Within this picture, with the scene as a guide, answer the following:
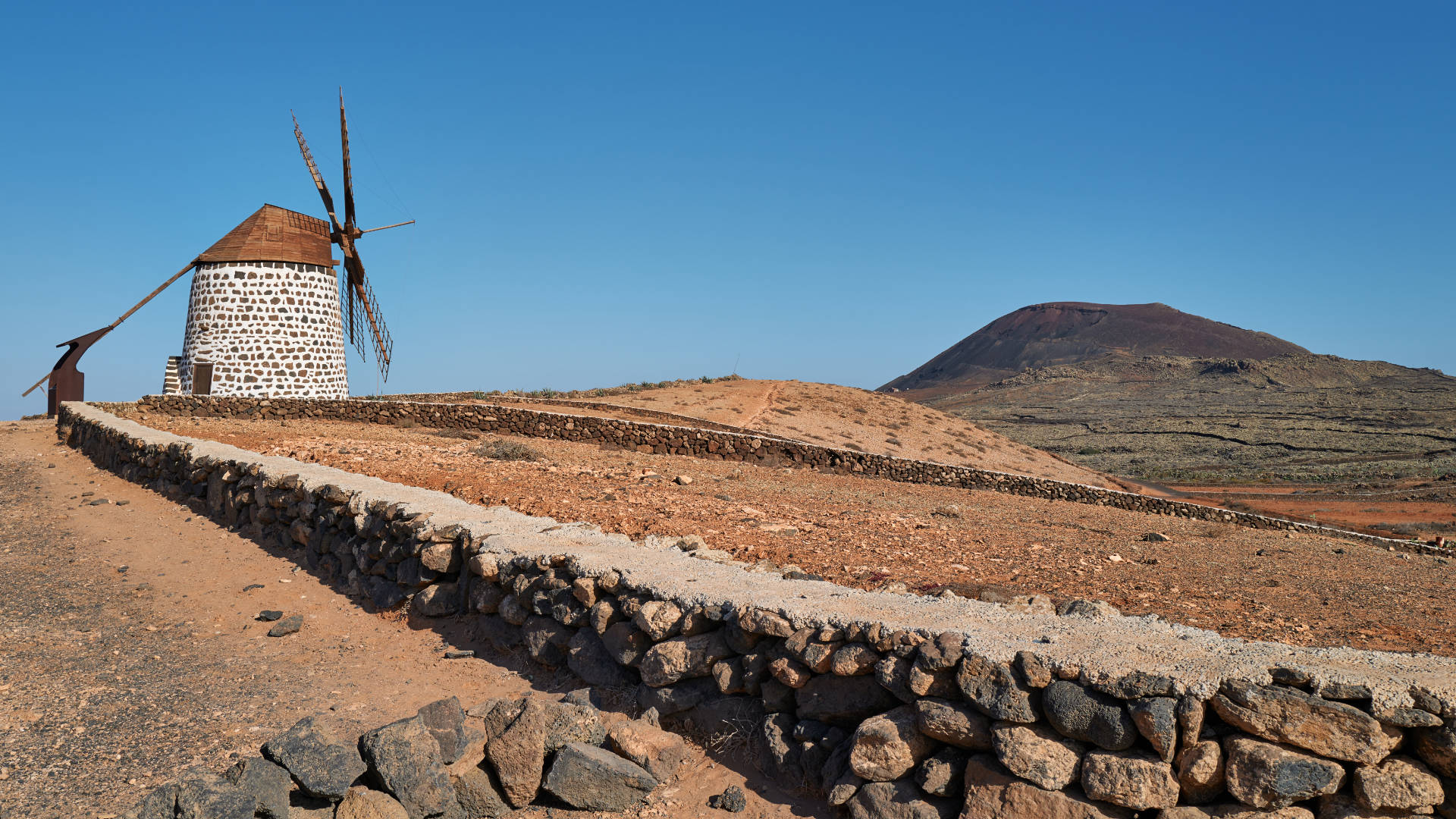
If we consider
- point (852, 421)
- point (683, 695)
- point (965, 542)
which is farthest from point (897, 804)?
point (852, 421)

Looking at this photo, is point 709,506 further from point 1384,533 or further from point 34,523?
point 1384,533

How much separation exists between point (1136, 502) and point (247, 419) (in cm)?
2344

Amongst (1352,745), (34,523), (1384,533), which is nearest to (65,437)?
(34,523)

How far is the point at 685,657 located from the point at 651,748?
0.55m

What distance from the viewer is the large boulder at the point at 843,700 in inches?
173

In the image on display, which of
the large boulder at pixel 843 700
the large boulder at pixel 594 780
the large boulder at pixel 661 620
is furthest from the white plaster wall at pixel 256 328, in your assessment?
the large boulder at pixel 843 700

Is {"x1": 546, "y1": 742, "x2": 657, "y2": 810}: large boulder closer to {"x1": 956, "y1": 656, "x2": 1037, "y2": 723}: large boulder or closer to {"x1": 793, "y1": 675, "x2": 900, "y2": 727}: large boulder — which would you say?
{"x1": 793, "y1": 675, "x2": 900, "y2": 727}: large boulder

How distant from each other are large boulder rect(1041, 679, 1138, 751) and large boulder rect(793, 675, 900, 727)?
0.80 m

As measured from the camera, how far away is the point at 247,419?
74.0 feet

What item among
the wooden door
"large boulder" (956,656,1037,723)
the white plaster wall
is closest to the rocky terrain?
the white plaster wall

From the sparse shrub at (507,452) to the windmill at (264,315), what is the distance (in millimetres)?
12744

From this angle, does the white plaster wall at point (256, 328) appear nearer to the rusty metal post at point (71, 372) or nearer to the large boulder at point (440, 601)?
the rusty metal post at point (71, 372)

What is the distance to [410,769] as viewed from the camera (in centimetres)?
419

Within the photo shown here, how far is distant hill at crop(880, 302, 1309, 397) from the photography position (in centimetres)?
13062
